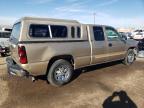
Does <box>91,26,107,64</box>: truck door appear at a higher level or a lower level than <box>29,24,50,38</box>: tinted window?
lower

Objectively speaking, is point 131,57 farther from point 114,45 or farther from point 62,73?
point 62,73

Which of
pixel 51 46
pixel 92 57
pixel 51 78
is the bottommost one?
pixel 51 78

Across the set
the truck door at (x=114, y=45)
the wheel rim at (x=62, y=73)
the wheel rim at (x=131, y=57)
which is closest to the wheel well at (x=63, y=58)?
the wheel rim at (x=62, y=73)

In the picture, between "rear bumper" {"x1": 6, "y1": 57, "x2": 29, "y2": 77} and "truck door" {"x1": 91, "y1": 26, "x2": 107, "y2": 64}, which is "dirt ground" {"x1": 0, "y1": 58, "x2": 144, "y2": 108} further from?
"truck door" {"x1": 91, "y1": 26, "x2": 107, "y2": 64}

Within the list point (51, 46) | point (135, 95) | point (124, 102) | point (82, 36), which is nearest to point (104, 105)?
point (124, 102)

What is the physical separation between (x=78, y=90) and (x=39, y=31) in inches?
82.0

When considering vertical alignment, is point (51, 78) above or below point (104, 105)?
above

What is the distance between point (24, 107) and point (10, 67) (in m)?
1.79

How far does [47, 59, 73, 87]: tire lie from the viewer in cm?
609

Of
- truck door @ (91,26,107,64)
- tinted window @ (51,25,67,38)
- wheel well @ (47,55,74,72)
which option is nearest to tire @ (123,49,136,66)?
truck door @ (91,26,107,64)

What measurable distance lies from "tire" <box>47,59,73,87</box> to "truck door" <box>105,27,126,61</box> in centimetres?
212

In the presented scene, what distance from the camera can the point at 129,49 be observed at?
9148mm

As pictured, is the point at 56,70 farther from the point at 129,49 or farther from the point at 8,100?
the point at 129,49

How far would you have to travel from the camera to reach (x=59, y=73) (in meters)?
6.32
